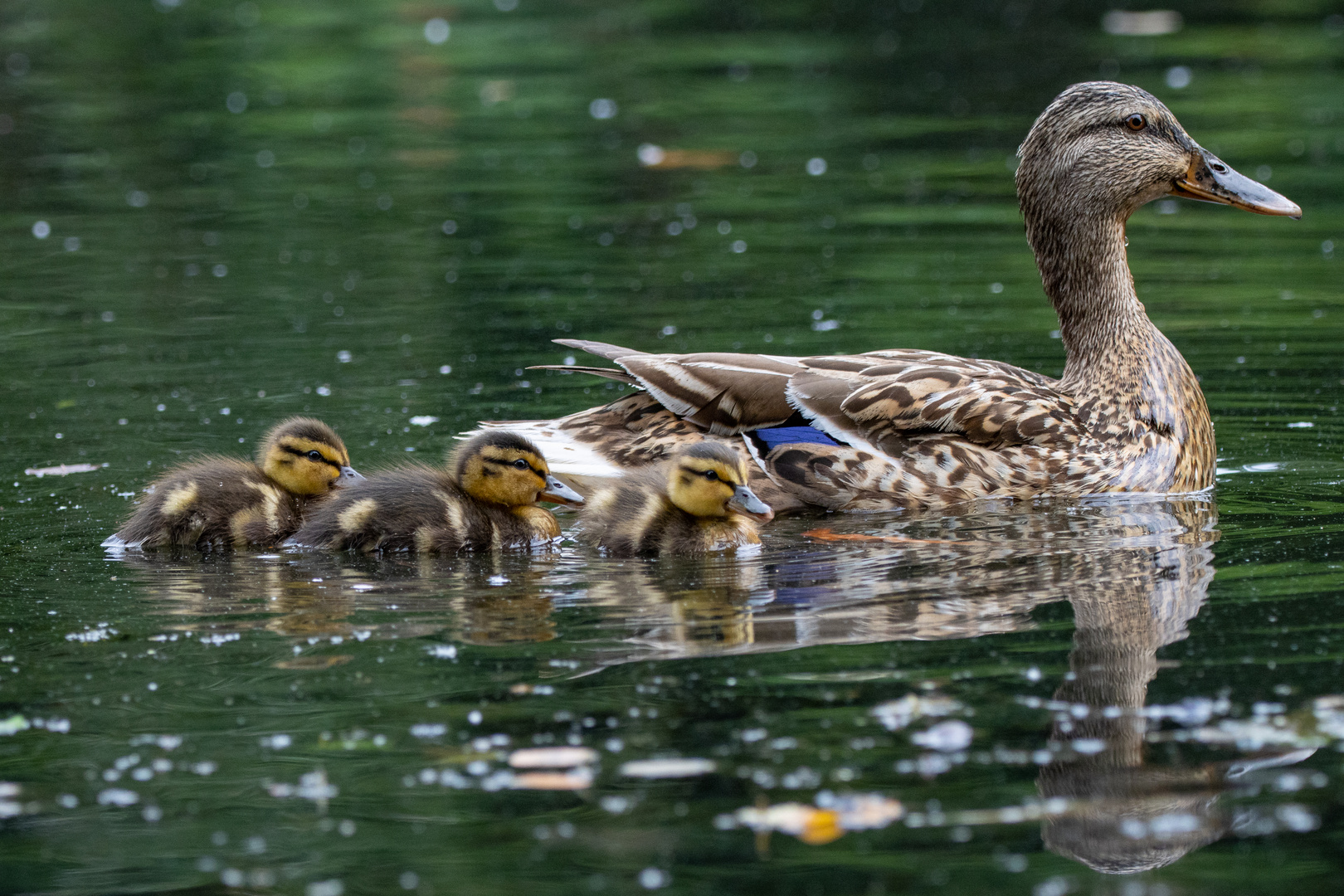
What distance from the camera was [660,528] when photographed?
5930 millimetres

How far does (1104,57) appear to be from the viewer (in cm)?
1781

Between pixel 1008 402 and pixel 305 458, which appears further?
pixel 1008 402

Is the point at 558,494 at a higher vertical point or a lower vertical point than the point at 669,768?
higher

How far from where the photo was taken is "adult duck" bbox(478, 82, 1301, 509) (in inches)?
253

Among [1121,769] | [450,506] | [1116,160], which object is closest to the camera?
[1121,769]

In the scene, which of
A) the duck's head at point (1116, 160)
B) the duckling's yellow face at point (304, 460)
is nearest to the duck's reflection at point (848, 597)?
the duckling's yellow face at point (304, 460)

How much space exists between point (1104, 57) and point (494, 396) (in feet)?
37.3

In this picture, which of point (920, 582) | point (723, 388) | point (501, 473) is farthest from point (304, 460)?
point (920, 582)

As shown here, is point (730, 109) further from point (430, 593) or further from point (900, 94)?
point (430, 593)

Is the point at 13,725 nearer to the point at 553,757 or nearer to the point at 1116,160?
the point at 553,757

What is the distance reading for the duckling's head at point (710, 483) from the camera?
580 centimetres

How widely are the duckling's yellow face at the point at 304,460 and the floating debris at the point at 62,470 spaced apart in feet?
4.00

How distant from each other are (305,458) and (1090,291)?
3059 millimetres

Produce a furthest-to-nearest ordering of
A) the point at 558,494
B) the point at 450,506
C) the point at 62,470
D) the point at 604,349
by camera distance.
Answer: the point at 62,470
the point at 604,349
the point at 558,494
the point at 450,506
